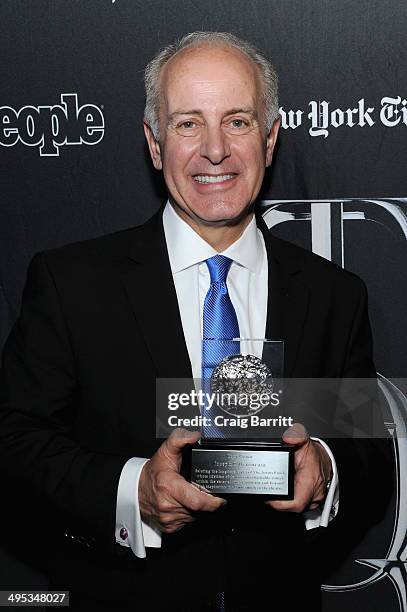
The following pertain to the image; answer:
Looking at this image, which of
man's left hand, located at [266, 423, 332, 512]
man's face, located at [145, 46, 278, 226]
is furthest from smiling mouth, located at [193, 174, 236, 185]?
man's left hand, located at [266, 423, 332, 512]

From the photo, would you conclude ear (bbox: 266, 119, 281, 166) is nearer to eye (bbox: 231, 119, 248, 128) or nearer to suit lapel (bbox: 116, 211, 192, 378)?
eye (bbox: 231, 119, 248, 128)

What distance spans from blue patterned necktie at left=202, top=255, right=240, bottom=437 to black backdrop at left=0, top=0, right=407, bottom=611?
1.43 ft

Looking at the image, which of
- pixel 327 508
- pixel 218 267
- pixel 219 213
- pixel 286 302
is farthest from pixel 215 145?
pixel 327 508

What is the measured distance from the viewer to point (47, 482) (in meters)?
1.67

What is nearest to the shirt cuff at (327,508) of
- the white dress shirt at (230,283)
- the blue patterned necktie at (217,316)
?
the white dress shirt at (230,283)

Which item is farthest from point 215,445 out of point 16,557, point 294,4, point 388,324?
point 294,4

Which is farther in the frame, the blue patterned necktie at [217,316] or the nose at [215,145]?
the nose at [215,145]

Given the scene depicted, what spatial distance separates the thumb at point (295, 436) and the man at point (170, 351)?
103 mm

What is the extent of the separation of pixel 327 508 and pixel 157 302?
545 millimetres

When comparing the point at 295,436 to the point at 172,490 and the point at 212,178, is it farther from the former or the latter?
the point at 212,178

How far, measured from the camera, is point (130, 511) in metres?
1.63

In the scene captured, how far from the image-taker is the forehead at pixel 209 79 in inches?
71.0

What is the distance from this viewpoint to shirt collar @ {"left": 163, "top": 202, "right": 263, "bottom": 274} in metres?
1.87

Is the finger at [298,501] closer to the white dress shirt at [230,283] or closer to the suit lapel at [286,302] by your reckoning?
the white dress shirt at [230,283]
